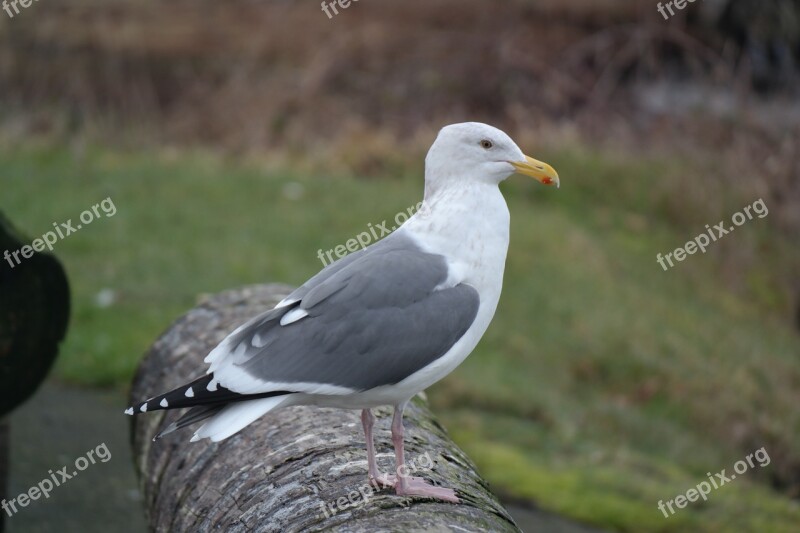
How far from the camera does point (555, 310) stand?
837 centimetres

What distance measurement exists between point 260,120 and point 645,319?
218 inches

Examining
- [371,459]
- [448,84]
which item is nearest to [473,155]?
[371,459]

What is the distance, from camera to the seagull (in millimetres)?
3408

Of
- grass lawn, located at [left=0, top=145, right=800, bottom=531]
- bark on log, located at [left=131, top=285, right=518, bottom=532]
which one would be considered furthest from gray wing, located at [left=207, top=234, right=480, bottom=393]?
grass lawn, located at [left=0, top=145, right=800, bottom=531]

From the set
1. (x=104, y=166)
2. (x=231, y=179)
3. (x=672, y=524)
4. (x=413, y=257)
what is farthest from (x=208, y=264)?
(x=413, y=257)

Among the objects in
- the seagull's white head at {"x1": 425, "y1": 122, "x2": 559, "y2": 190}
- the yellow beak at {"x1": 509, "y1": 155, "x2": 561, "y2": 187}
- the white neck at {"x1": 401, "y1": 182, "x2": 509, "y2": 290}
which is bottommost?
the white neck at {"x1": 401, "y1": 182, "x2": 509, "y2": 290}

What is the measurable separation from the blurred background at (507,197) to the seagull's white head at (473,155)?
9.40 feet

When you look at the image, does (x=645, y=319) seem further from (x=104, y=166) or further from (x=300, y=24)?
(x=300, y=24)

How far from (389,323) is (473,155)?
0.71 metres

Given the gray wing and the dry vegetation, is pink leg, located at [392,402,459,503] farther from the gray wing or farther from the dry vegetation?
the dry vegetation

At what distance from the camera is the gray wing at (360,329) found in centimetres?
345

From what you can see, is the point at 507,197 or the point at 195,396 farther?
the point at 507,197

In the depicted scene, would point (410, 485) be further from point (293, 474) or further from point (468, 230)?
point (468, 230)

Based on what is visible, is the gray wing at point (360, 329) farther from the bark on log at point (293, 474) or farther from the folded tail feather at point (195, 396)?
the bark on log at point (293, 474)
